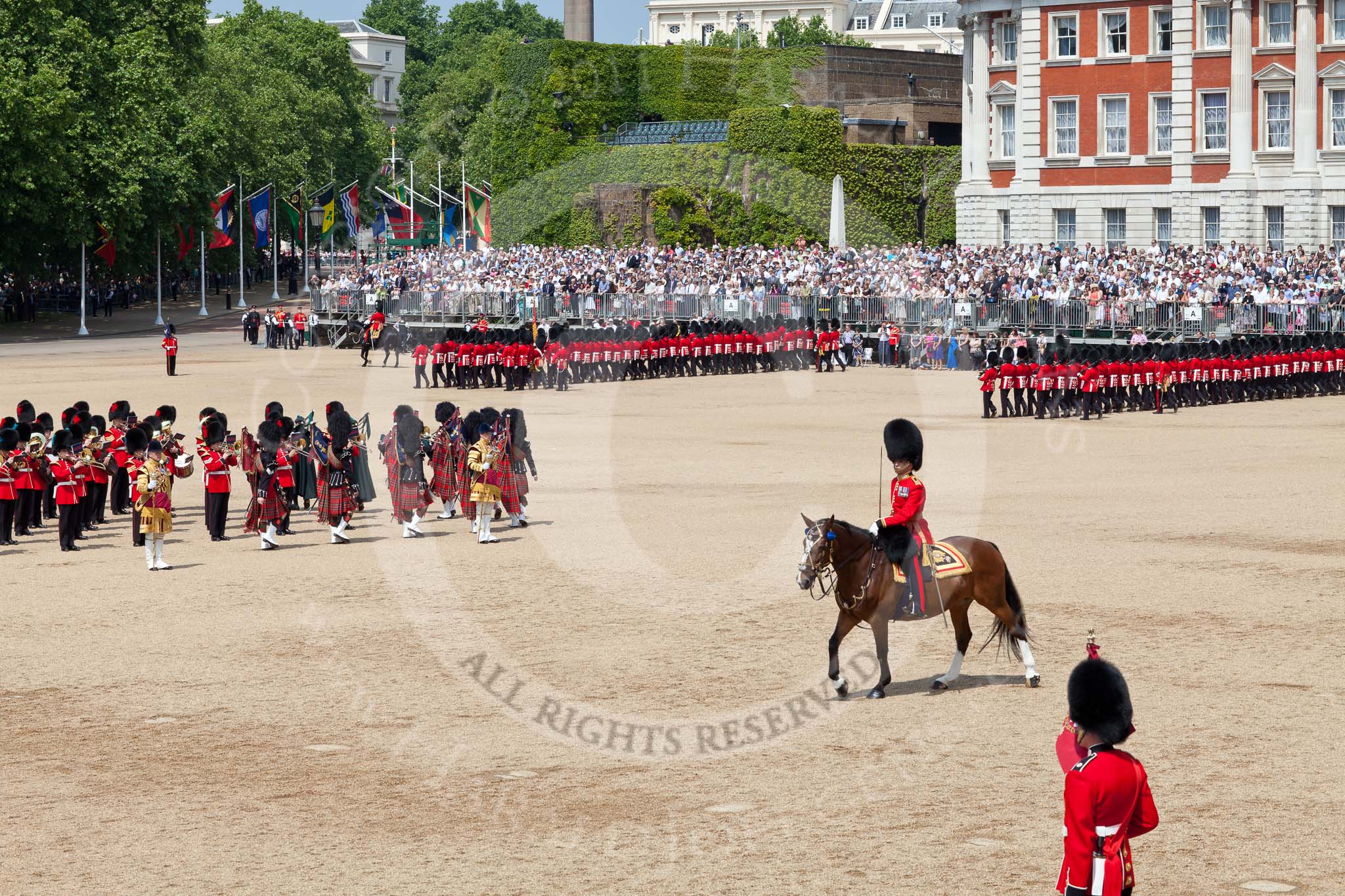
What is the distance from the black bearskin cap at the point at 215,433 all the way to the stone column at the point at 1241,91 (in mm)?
43678

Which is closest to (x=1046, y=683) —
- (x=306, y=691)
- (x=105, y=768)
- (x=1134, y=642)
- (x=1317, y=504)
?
(x=1134, y=642)

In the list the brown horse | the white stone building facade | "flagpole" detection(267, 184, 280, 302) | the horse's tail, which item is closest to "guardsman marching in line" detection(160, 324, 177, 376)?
"flagpole" detection(267, 184, 280, 302)

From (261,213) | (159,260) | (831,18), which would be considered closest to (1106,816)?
(159,260)

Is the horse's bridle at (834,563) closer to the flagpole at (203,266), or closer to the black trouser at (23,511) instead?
the black trouser at (23,511)

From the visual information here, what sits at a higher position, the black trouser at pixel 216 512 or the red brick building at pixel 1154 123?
the red brick building at pixel 1154 123

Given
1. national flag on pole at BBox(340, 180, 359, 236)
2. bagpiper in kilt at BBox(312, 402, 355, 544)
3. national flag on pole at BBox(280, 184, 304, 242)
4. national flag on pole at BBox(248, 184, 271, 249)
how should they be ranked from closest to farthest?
bagpiper in kilt at BBox(312, 402, 355, 544), national flag on pole at BBox(248, 184, 271, 249), national flag on pole at BBox(340, 180, 359, 236), national flag on pole at BBox(280, 184, 304, 242)

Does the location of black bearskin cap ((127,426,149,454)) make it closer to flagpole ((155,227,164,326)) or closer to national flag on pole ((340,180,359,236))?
flagpole ((155,227,164,326))

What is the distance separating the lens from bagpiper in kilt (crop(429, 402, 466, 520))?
2144 cm

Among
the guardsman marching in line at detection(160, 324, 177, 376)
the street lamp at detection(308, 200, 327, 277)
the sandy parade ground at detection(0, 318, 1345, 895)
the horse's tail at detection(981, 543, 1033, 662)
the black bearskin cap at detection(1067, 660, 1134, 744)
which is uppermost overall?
the street lamp at detection(308, 200, 327, 277)

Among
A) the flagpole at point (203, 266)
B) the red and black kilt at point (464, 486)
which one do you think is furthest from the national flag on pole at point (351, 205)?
the red and black kilt at point (464, 486)

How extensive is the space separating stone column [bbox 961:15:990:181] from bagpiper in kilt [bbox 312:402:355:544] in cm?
4742

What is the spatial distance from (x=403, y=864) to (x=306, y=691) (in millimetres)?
4088

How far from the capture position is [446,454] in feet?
70.8

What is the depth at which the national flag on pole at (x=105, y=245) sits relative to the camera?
64750 millimetres
